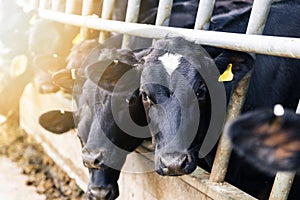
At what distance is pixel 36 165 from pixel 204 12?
7.39 feet

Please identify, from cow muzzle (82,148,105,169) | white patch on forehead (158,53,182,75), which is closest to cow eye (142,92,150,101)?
white patch on forehead (158,53,182,75)

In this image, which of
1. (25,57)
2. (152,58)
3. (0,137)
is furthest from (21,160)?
(152,58)

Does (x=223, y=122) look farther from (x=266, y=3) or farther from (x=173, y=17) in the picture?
(x=173, y=17)

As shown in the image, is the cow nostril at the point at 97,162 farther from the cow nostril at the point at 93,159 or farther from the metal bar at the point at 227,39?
the metal bar at the point at 227,39

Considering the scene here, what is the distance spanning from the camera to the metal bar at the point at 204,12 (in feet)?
5.48

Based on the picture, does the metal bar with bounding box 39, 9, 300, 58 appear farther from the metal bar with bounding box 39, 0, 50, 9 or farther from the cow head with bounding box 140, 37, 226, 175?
the metal bar with bounding box 39, 0, 50, 9

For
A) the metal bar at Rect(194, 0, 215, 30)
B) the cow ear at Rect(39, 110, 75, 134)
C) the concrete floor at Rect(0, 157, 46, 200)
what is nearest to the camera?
the metal bar at Rect(194, 0, 215, 30)

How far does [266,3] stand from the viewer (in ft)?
4.67

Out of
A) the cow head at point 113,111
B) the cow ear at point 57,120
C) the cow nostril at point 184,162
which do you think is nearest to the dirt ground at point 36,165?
the cow ear at point 57,120

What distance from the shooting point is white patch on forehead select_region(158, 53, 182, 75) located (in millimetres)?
1510

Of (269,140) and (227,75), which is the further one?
(227,75)

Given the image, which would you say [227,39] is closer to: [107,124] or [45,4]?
[107,124]

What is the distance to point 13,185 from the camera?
9.93ft

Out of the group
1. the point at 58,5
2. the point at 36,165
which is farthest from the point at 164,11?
the point at 36,165
